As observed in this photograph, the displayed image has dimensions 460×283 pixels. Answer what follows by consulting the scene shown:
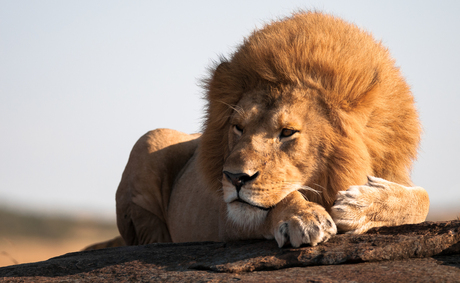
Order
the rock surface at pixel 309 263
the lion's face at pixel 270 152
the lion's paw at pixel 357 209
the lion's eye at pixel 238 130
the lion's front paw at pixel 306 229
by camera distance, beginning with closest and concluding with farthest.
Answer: the rock surface at pixel 309 263
the lion's front paw at pixel 306 229
the lion's paw at pixel 357 209
the lion's face at pixel 270 152
the lion's eye at pixel 238 130

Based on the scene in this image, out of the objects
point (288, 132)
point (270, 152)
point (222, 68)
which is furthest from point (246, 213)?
point (222, 68)

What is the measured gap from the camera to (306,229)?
289 cm

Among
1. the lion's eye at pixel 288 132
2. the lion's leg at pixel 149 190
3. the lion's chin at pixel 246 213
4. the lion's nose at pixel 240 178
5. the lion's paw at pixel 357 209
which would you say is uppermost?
the lion's leg at pixel 149 190

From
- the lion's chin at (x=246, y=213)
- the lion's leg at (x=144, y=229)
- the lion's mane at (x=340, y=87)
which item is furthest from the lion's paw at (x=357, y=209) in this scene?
the lion's leg at (x=144, y=229)

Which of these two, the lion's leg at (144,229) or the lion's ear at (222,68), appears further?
the lion's leg at (144,229)

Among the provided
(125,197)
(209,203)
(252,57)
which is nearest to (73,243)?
(125,197)

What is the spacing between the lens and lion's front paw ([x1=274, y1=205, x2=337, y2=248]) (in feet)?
9.45

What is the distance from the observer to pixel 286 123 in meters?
3.46

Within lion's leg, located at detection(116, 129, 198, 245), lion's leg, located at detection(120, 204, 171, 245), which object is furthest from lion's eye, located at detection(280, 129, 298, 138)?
lion's leg, located at detection(120, 204, 171, 245)

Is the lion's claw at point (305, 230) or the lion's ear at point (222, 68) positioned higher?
the lion's ear at point (222, 68)

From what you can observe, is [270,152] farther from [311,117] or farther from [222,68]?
[222,68]

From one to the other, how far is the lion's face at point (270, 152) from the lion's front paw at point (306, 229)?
1.11 ft

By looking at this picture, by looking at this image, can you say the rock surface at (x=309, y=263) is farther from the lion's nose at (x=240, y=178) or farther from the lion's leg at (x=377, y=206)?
the lion's nose at (x=240, y=178)

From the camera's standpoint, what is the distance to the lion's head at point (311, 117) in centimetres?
334
